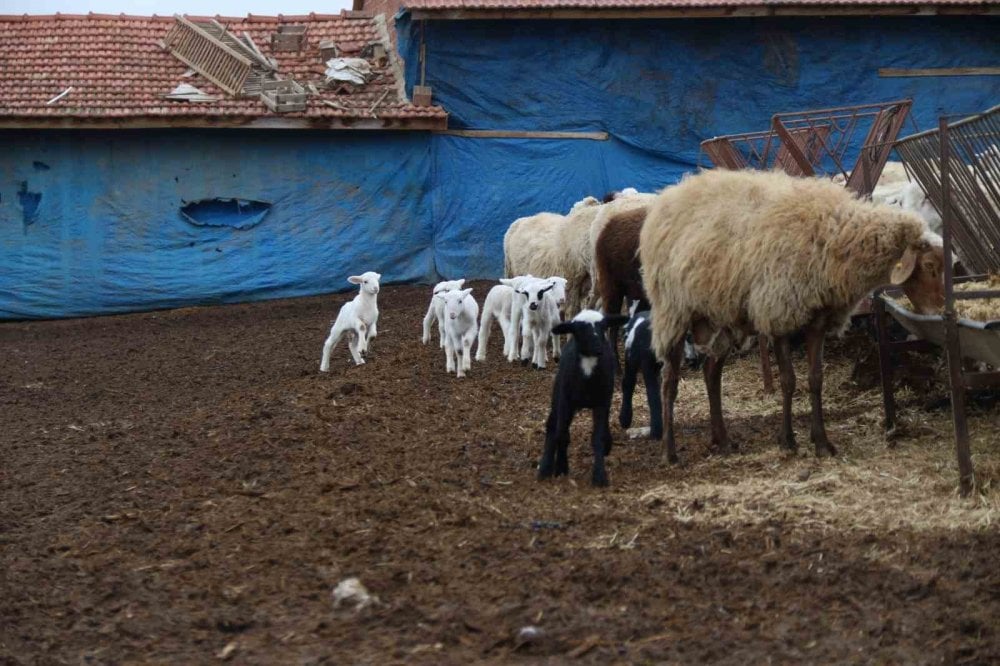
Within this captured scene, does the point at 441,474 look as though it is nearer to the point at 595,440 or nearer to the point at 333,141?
the point at 595,440

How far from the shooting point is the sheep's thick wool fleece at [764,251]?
8656 mm

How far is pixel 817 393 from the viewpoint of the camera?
8.91 metres

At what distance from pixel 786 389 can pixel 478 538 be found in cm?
298

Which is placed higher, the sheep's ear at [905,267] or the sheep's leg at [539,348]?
the sheep's ear at [905,267]

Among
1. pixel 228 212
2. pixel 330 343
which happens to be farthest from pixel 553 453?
pixel 228 212

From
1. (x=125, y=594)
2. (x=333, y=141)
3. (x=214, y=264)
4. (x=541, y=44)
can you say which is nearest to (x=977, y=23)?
(x=541, y=44)

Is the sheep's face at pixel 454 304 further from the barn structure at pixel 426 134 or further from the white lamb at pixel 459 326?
the barn structure at pixel 426 134

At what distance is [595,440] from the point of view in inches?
328

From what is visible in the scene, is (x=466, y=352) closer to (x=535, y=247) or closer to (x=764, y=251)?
(x=535, y=247)

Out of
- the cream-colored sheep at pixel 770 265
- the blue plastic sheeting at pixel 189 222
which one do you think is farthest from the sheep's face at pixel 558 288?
the blue plastic sheeting at pixel 189 222

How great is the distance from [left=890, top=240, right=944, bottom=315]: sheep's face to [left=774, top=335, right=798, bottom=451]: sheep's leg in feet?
2.89

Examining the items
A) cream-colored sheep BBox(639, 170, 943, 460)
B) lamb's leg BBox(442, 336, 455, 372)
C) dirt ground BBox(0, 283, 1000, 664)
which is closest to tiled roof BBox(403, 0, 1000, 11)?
lamb's leg BBox(442, 336, 455, 372)

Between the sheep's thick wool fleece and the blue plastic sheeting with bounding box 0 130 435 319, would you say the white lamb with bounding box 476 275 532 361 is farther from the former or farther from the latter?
the blue plastic sheeting with bounding box 0 130 435 319

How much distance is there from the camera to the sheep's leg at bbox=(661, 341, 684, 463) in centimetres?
919
